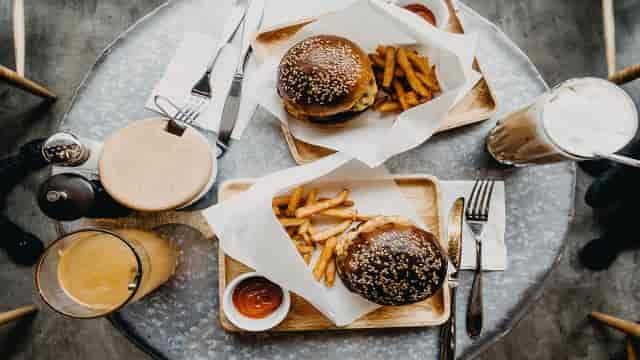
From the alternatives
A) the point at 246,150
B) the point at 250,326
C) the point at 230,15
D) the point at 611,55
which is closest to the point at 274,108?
the point at 246,150

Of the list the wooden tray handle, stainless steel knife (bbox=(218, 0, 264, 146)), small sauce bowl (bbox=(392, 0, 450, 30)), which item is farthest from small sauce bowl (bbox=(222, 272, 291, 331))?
the wooden tray handle

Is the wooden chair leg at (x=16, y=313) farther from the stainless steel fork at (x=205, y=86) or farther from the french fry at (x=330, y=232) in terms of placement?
the french fry at (x=330, y=232)

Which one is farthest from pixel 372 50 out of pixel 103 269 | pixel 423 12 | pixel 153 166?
pixel 103 269

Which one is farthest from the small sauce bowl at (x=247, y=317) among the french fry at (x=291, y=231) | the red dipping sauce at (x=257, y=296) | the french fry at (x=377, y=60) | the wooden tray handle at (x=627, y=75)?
the wooden tray handle at (x=627, y=75)

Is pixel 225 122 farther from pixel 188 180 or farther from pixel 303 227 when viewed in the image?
pixel 303 227

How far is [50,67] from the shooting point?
81.7 inches

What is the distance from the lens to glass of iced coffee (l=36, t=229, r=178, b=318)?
110cm

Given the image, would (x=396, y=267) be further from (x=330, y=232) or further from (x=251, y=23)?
(x=251, y=23)

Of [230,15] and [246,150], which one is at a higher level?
[230,15]

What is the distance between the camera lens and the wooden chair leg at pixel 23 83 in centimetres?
165

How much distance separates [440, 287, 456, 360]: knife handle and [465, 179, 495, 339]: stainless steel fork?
4 centimetres

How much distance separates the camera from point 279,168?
127cm

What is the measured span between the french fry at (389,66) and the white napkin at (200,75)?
1.03ft

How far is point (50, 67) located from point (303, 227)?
1439 mm
